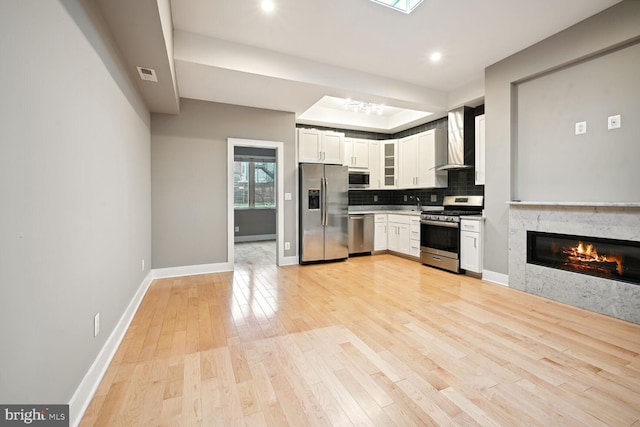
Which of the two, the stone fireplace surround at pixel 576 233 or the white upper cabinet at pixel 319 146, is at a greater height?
the white upper cabinet at pixel 319 146

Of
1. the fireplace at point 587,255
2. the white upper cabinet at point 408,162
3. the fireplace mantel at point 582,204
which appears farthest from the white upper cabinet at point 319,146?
the fireplace at point 587,255

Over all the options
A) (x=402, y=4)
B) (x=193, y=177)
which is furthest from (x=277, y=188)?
(x=402, y=4)

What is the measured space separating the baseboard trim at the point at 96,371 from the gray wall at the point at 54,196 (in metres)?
0.06

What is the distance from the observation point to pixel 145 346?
219 centimetres

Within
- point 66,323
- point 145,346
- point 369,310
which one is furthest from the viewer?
point 369,310

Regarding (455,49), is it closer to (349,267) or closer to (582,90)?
(582,90)

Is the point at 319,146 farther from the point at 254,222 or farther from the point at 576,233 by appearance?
the point at 576,233

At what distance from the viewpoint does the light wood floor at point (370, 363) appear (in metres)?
1.47

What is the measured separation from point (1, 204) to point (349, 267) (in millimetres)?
4218

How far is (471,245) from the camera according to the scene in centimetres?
405

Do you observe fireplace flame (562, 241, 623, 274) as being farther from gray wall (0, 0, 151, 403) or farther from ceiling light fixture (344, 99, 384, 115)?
gray wall (0, 0, 151, 403)

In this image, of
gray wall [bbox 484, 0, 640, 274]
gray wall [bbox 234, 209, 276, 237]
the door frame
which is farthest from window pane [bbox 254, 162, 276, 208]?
gray wall [bbox 484, 0, 640, 274]

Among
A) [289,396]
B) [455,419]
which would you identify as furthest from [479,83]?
[289,396]

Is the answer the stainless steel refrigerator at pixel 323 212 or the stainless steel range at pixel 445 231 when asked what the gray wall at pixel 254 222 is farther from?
the stainless steel range at pixel 445 231
